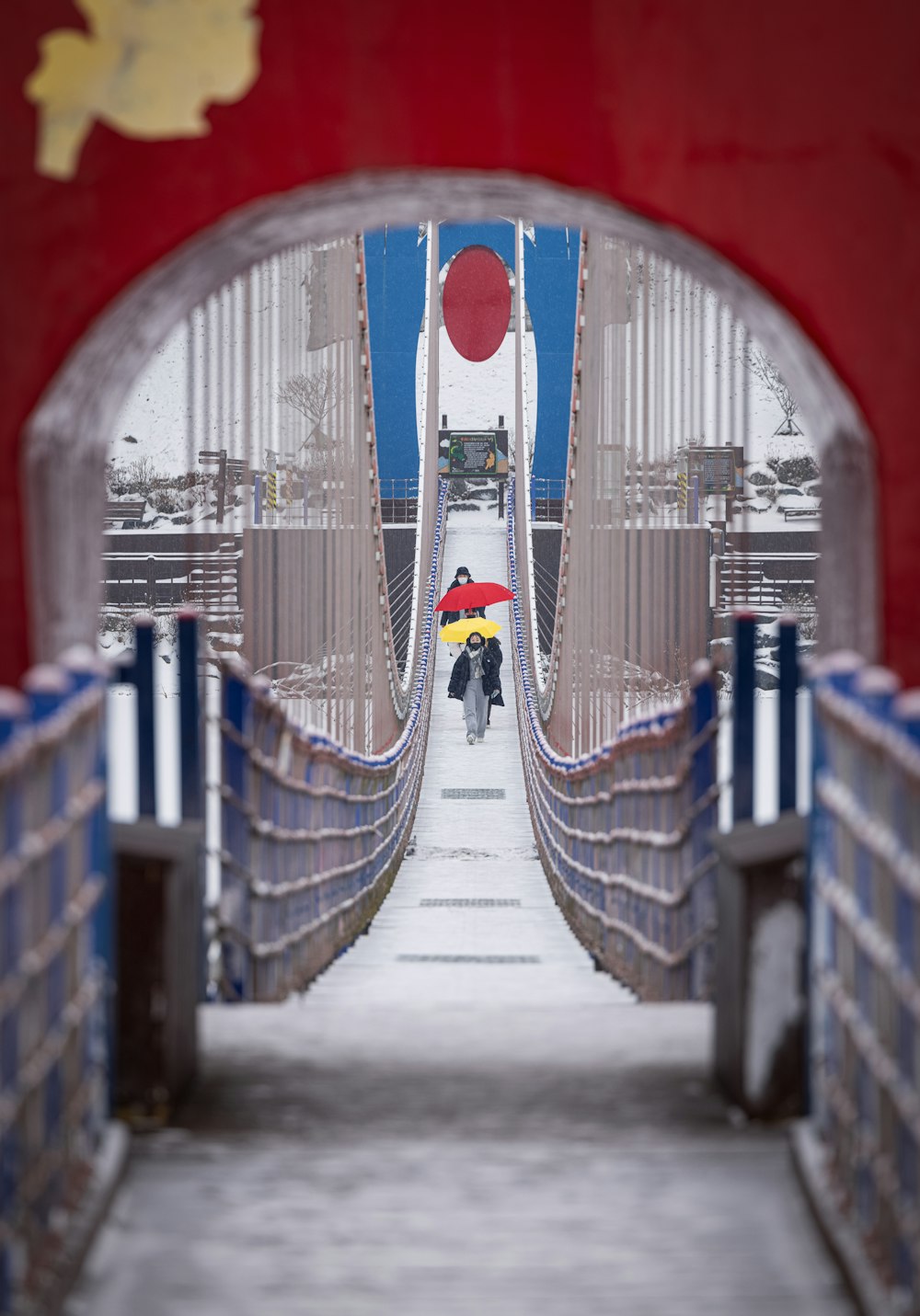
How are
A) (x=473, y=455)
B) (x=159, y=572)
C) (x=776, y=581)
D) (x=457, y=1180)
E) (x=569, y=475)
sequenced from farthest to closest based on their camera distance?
1. (x=473, y=455)
2. (x=159, y=572)
3. (x=776, y=581)
4. (x=569, y=475)
5. (x=457, y=1180)

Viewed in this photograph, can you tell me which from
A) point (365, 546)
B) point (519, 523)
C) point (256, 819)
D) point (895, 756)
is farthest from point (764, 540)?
point (895, 756)

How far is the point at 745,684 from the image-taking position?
2.99m

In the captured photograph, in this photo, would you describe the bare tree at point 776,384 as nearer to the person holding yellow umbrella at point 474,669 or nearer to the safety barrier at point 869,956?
the person holding yellow umbrella at point 474,669

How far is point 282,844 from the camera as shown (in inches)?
145

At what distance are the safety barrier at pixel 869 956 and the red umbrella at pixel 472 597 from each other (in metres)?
10.1

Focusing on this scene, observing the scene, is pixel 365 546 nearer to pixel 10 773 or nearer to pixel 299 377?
pixel 299 377

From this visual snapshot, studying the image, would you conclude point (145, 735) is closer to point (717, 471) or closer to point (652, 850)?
point (652, 850)

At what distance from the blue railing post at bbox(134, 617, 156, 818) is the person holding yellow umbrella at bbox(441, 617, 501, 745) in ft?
28.4

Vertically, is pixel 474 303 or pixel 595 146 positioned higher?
pixel 474 303

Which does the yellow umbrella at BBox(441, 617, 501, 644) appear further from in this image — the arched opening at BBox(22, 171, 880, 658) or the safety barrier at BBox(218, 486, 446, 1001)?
the arched opening at BBox(22, 171, 880, 658)

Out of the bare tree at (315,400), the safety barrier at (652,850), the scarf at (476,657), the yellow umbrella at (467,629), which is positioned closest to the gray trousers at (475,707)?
the scarf at (476,657)

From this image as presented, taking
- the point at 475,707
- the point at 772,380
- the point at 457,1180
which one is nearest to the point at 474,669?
the point at 475,707

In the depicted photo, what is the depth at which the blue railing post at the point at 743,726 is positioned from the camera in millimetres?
2982

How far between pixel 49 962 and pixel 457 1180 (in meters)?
0.65
